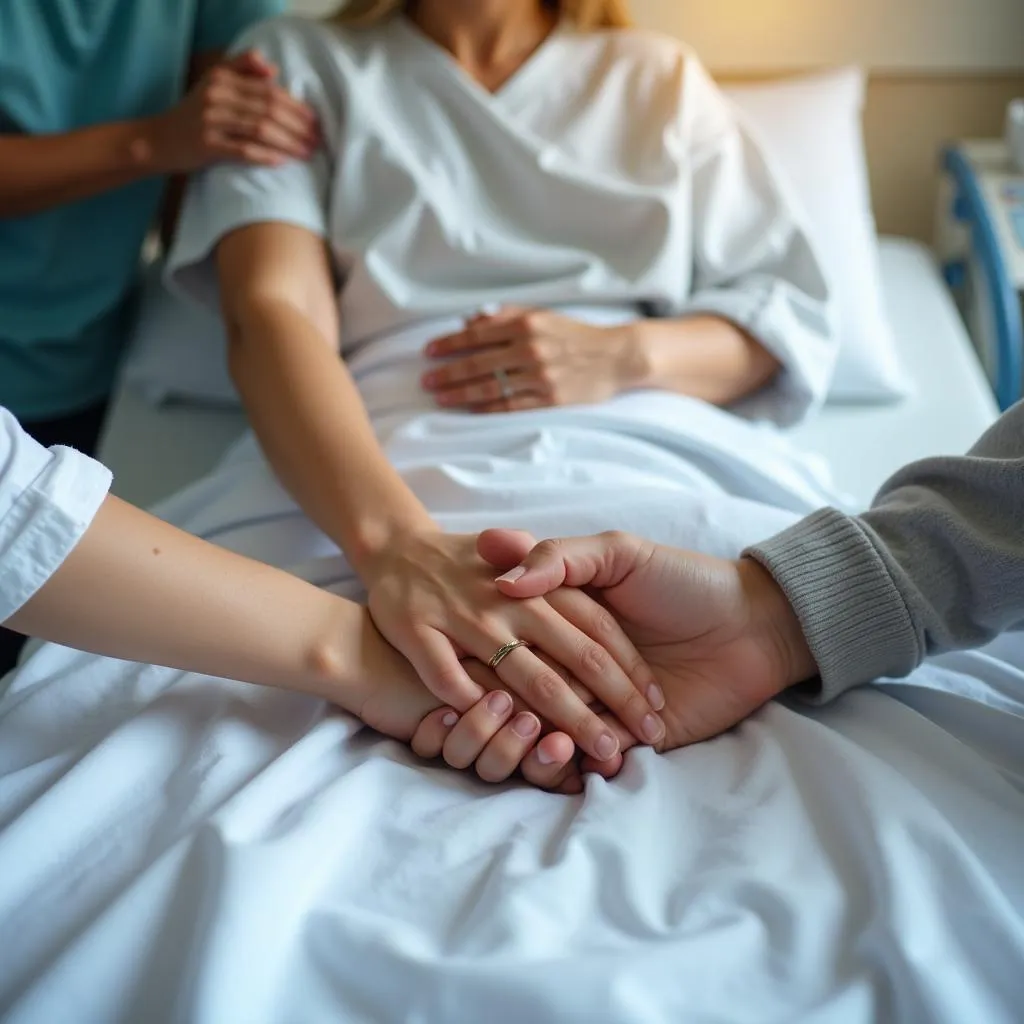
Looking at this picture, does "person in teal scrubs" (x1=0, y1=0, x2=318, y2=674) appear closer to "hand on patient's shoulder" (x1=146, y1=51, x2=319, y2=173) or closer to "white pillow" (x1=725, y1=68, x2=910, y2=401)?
"hand on patient's shoulder" (x1=146, y1=51, x2=319, y2=173)

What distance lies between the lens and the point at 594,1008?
0.58 meters

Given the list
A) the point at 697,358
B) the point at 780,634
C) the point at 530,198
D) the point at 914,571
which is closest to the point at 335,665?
the point at 780,634

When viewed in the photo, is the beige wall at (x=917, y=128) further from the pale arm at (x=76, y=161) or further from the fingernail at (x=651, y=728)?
the fingernail at (x=651, y=728)

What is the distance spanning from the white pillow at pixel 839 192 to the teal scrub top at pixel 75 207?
79 cm

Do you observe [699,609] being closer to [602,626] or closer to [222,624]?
[602,626]

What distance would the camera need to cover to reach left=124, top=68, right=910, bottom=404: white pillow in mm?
1481

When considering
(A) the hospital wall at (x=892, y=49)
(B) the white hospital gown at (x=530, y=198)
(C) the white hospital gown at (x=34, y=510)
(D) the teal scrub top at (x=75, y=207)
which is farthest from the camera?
(A) the hospital wall at (x=892, y=49)

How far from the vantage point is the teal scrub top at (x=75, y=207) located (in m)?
1.44

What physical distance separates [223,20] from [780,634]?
1215mm

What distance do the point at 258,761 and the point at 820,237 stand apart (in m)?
1.18

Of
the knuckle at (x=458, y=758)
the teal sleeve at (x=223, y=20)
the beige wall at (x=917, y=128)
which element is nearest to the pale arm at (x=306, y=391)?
the knuckle at (x=458, y=758)

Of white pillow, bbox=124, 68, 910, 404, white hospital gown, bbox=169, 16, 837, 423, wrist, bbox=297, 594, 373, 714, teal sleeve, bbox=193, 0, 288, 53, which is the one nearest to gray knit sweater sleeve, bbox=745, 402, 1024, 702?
wrist, bbox=297, 594, 373, 714

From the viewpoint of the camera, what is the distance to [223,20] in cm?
159

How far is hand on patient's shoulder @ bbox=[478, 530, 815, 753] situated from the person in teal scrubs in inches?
27.7
